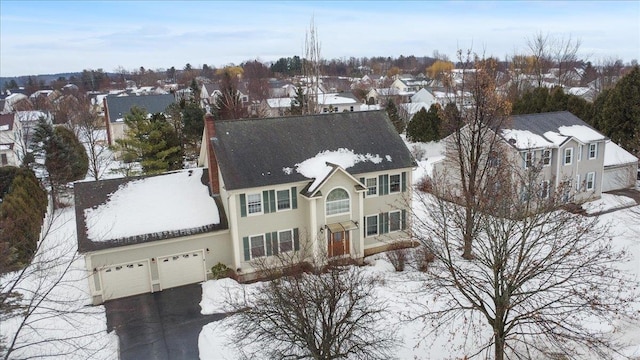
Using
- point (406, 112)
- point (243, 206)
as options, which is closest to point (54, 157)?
point (243, 206)

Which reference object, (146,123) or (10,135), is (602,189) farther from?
(10,135)

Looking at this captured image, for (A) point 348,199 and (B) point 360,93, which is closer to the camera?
(A) point 348,199

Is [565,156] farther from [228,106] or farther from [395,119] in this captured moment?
[228,106]

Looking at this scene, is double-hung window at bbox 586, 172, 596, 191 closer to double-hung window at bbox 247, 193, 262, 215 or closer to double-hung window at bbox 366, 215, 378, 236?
double-hung window at bbox 366, 215, 378, 236

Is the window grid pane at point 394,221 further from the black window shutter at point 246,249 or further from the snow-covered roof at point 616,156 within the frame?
the snow-covered roof at point 616,156

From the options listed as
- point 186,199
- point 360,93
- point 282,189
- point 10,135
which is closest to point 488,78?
point 282,189

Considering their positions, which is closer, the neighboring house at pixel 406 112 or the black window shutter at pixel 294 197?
the black window shutter at pixel 294 197

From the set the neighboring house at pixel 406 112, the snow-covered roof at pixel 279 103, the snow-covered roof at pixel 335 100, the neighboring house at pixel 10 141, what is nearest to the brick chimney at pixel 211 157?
the neighboring house at pixel 10 141

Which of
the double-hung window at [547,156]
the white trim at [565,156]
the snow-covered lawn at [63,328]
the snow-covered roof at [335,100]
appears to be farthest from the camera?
the snow-covered roof at [335,100]
